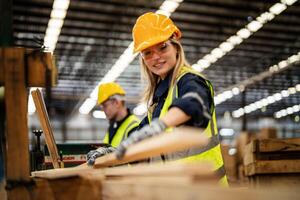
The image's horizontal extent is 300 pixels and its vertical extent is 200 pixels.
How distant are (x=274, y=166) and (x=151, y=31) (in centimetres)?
289

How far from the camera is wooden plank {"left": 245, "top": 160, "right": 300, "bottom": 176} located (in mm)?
4871

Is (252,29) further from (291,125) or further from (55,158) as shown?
(291,125)

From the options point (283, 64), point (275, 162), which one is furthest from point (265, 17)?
point (275, 162)

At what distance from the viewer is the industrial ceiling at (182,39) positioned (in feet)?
40.2

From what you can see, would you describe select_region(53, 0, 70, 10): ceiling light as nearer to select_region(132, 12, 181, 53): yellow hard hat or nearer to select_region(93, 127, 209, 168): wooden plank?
select_region(132, 12, 181, 53): yellow hard hat

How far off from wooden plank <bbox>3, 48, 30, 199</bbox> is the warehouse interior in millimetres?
3843

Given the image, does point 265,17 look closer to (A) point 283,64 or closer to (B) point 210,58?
(B) point 210,58

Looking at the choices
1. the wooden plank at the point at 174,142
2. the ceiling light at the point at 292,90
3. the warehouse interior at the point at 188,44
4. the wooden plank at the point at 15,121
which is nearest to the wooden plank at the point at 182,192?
the wooden plank at the point at 174,142

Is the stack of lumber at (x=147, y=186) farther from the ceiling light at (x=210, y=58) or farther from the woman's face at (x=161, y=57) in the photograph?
the ceiling light at (x=210, y=58)

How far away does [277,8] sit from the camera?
41.7 feet

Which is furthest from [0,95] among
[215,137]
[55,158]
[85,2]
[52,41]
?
[52,41]

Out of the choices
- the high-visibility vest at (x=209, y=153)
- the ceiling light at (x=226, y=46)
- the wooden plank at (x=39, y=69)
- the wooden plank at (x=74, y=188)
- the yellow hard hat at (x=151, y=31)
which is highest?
the ceiling light at (x=226, y=46)

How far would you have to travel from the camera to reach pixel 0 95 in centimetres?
185

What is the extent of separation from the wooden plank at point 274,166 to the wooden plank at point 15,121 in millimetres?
3704
